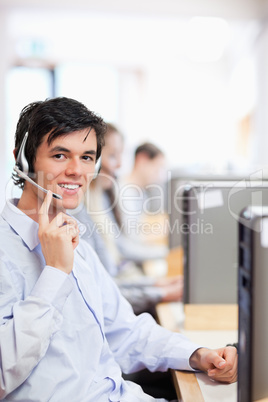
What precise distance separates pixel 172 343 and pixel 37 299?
411 mm

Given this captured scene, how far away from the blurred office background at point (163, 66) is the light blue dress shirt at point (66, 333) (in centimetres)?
285

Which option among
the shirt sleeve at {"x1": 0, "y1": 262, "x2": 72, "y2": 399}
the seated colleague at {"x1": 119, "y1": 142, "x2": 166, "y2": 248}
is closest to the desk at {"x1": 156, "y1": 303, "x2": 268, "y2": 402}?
the shirt sleeve at {"x1": 0, "y1": 262, "x2": 72, "y2": 399}

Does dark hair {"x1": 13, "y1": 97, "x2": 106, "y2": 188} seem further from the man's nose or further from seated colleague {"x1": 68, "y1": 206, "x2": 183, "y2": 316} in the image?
seated colleague {"x1": 68, "y1": 206, "x2": 183, "y2": 316}

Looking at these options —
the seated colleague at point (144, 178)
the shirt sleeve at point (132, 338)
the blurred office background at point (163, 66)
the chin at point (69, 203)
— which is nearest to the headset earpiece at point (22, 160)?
the chin at point (69, 203)

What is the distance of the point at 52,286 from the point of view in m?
0.78

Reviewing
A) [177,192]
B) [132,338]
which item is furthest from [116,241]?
[132,338]

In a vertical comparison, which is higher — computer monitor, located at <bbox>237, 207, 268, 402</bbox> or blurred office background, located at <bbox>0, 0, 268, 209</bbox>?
blurred office background, located at <bbox>0, 0, 268, 209</bbox>

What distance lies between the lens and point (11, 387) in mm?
735

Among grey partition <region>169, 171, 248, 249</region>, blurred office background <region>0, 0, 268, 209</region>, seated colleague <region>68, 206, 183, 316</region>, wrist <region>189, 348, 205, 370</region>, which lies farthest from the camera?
blurred office background <region>0, 0, 268, 209</region>

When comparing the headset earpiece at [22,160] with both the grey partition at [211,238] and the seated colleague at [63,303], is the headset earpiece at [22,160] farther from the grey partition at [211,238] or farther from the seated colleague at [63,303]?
the grey partition at [211,238]

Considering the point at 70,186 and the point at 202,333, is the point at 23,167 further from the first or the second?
the point at 202,333

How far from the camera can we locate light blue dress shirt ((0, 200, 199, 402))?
0.74 meters

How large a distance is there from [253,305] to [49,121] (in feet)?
1.73

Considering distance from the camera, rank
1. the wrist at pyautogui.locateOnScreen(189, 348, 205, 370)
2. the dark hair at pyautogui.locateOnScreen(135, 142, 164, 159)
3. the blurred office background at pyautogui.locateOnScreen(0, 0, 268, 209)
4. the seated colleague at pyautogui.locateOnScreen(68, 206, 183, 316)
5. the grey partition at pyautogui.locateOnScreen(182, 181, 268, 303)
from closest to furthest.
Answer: the wrist at pyautogui.locateOnScreen(189, 348, 205, 370), the grey partition at pyautogui.locateOnScreen(182, 181, 268, 303), the seated colleague at pyautogui.locateOnScreen(68, 206, 183, 316), the dark hair at pyautogui.locateOnScreen(135, 142, 164, 159), the blurred office background at pyautogui.locateOnScreen(0, 0, 268, 209)
